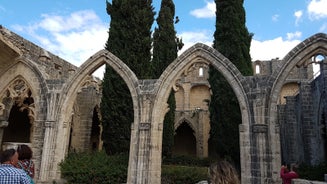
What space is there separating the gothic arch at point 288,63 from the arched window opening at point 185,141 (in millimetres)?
13839

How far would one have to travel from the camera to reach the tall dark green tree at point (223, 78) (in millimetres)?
10320

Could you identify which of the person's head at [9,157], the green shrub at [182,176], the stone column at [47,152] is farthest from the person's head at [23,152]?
the green shrub at [182,176]

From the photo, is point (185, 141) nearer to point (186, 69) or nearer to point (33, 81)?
point (186, 69)

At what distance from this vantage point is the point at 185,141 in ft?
66.0

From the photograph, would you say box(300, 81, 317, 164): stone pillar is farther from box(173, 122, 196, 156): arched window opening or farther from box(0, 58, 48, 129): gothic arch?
box(173, 122, 196, 156): arched window opening

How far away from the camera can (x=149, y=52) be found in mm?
9375

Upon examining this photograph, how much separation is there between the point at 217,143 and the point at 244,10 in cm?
573

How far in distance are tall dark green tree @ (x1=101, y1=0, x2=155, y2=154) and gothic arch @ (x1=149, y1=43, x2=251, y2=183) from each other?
2.15 metres

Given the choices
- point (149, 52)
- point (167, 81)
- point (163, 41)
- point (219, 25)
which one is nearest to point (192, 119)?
point (163, 41)

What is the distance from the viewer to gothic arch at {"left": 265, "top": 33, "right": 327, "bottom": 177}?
6130 mm

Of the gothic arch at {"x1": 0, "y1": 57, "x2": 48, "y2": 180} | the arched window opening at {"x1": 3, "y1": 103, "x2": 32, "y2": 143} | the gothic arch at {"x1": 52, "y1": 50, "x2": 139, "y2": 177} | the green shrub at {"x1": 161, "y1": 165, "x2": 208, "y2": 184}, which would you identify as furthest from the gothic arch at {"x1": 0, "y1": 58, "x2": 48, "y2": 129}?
the arched window opening at {"x1": 3, "y1": 103, "x2": 32, "y2": 143}

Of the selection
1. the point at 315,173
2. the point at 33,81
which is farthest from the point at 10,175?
the point at 315,173

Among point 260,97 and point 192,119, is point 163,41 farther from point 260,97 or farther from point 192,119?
point 260,97

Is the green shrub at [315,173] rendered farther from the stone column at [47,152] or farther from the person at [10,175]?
the person at [10,175]
